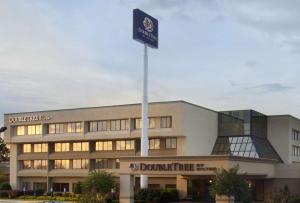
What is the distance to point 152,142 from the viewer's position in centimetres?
8350

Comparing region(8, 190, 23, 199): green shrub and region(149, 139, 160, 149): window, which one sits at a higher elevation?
region(149, 139, 160, 149): window

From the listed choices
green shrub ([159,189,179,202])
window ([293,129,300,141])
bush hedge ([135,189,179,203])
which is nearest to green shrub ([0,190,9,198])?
bush hedge ([135,189,179,203])

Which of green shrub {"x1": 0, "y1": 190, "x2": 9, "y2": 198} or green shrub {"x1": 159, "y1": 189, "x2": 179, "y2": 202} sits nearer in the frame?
green shrub {"x1": 159, "y1": 189, "x2": 179, "y2": 202}

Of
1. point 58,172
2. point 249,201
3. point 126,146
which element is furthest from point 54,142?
point 249,201

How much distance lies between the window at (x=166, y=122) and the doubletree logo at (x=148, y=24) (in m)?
12.5

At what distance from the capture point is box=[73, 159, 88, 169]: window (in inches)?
3585

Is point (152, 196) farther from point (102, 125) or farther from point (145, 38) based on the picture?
point (102, 125)

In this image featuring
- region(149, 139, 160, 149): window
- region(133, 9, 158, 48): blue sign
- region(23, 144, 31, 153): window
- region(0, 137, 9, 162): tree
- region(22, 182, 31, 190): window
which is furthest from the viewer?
region(0, 137, 9, 162): tree

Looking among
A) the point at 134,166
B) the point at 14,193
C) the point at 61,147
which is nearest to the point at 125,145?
the point at 61,147

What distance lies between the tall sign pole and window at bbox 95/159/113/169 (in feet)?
43.6

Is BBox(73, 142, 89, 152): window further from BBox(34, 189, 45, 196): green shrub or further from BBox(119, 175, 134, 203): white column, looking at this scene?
BBox(119, 175, 134, 203): white column

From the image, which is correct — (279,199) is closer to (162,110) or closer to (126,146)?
(162,110)

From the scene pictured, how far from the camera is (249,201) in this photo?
55.5m

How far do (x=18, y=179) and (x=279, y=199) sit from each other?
56.9 meters
